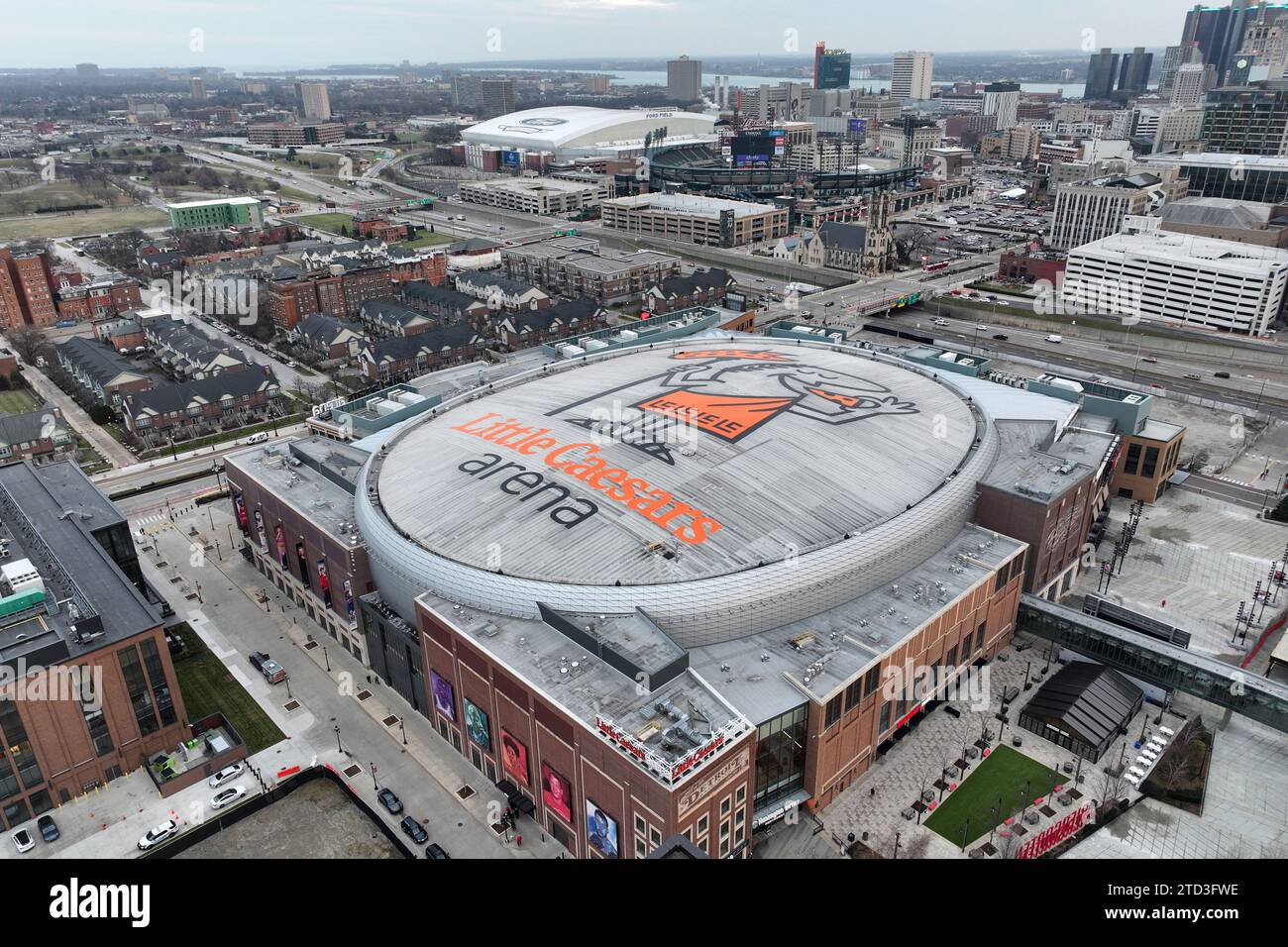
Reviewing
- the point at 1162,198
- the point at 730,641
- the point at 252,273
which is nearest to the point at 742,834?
the point at 730,641

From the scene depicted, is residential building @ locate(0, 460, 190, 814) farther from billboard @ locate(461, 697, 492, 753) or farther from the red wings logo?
the red wings logo

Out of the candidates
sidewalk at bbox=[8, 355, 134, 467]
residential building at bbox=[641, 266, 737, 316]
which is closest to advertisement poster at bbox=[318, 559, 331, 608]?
sidewalk at bbox=[8, 355, 134, 467]

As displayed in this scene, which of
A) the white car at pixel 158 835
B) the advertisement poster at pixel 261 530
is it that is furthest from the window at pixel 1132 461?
the white car at pixel 158 835

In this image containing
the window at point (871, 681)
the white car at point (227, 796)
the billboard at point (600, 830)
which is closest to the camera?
the billboard at point (600, 830)

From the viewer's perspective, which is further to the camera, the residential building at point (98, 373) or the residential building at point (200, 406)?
the residential building at point (98, 373)

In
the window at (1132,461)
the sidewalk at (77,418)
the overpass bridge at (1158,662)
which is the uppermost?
the window at (1132,461)

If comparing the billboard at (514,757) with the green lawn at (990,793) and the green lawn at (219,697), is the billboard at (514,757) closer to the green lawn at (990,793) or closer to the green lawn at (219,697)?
the green lawn at (219,697)

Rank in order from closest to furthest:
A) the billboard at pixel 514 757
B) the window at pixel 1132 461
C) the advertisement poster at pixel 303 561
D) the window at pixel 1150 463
A: the billboard at pixel 514 757, the advertisement poster at pixel 303 561, the window at pixel 1150 463, the window at pixel 1132 461

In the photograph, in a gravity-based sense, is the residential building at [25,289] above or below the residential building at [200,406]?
above
